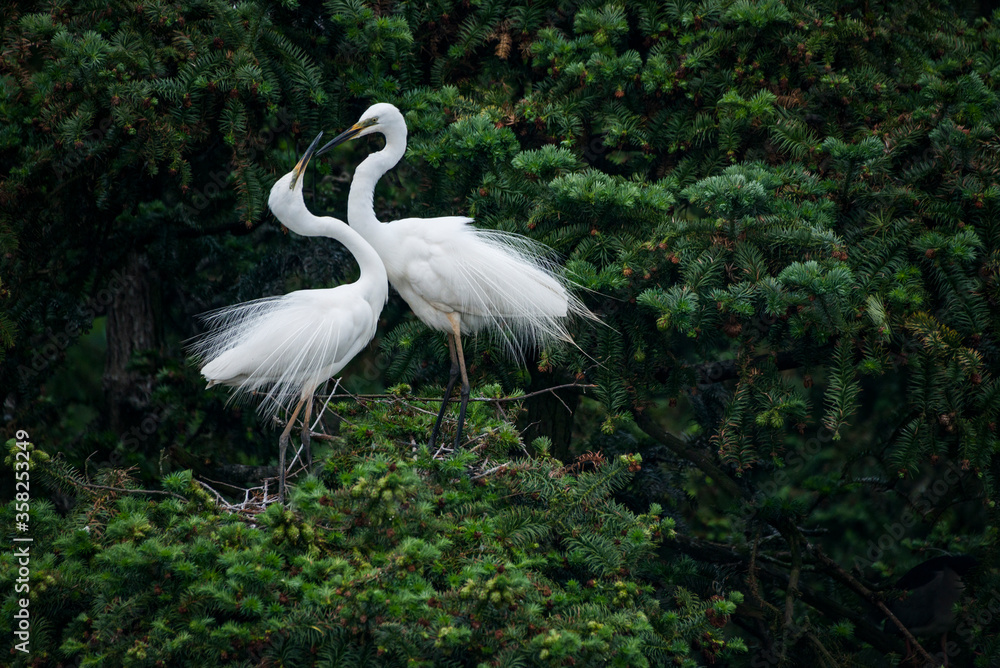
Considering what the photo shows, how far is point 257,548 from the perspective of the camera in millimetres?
2848

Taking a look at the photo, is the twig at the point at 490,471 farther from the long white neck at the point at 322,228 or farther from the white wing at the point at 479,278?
the long white neck at the point at 322,228

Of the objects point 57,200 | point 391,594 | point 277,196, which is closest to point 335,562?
point 391,594

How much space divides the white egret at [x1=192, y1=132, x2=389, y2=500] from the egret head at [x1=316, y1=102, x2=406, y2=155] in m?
0.29

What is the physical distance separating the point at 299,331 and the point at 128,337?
243cm

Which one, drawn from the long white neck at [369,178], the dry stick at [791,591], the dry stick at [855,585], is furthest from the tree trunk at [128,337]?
the dry stick at [855,585]

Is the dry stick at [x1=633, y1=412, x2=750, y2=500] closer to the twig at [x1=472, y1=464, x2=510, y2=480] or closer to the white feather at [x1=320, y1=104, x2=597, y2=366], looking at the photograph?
the white feather at [x1=320, y1=104, x2=597, y2=366]

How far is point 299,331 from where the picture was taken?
396cm

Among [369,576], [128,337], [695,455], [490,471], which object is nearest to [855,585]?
[695,455]

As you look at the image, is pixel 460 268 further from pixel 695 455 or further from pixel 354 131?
pixel 695 455

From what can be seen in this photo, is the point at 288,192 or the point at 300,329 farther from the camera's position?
the point at 300,329

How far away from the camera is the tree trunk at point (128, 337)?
560 cm

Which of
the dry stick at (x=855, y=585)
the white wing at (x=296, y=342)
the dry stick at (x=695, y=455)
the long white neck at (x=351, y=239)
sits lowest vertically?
the dry stick at (x=855, y=585)

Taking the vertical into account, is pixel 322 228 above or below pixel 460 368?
above

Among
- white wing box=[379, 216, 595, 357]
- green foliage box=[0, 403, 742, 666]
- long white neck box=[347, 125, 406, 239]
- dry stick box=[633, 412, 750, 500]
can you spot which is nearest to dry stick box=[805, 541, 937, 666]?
dry stick box=[633, 412, 750, 500]
